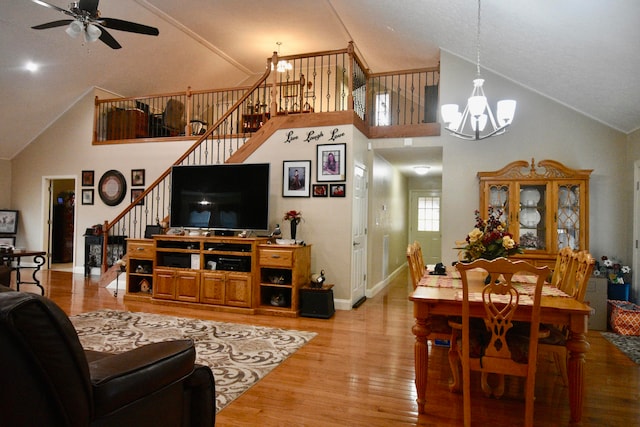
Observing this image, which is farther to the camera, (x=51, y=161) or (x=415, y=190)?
(x=415, y=190)

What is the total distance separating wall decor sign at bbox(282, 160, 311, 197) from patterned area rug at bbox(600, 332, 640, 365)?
3882 mm

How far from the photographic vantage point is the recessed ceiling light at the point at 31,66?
22.4ft

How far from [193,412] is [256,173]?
3848mm

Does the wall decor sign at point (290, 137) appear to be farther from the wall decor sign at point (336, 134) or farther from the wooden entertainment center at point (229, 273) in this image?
the wooden entertainment center at point (229, 273)

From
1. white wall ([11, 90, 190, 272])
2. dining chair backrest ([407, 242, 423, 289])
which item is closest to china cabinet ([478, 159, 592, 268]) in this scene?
dining chair backrest ([407, 242, 423, 289])

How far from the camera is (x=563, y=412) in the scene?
2.61 meters

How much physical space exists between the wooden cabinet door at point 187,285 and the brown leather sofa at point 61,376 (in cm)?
389

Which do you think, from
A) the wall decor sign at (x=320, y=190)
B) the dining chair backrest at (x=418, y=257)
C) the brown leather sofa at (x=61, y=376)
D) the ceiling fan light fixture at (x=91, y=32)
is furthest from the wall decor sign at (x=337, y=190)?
the brown leather sofa at (x=61, y=376)

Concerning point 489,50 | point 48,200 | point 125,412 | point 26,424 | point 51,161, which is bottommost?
point 125,412

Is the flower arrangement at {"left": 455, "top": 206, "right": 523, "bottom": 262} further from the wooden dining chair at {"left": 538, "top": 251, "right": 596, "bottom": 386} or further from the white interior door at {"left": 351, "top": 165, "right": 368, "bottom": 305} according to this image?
the white interior door at {"left": 351, "top": 165, "right": 368, "bottom": 305}

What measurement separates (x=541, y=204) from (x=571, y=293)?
222cm

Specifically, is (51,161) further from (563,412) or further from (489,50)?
(563,412)

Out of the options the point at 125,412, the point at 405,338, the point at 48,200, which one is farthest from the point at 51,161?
the point at 125,412

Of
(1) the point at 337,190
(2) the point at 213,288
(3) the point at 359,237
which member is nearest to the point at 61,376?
(2) the point at 213,288
